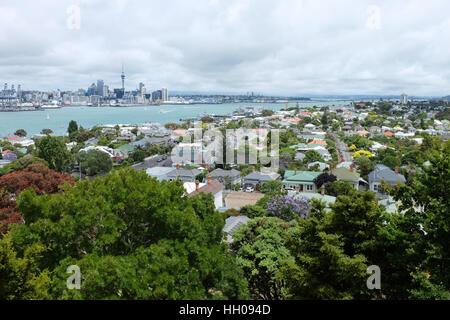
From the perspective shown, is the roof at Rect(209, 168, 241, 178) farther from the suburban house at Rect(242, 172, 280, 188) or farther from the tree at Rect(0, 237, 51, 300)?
the tree at Rect(0, 237, 51, 300)

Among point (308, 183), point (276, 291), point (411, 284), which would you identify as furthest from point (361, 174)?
point (411, 284)

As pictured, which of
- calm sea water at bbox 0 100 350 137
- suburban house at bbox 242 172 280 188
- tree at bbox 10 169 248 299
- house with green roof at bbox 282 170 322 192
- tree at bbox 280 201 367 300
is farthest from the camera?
calm sea water at bbox 0 100 350 137

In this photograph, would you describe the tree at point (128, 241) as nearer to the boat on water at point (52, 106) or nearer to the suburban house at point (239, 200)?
the suburban house at point (239, 200)

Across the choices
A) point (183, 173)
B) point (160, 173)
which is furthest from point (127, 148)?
point (183, 173)

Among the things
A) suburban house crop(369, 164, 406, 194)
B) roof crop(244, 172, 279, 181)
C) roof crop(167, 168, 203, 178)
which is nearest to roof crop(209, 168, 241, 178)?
roof crop(244, 172, 279, 181)

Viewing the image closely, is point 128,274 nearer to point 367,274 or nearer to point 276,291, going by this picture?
point 367,274
